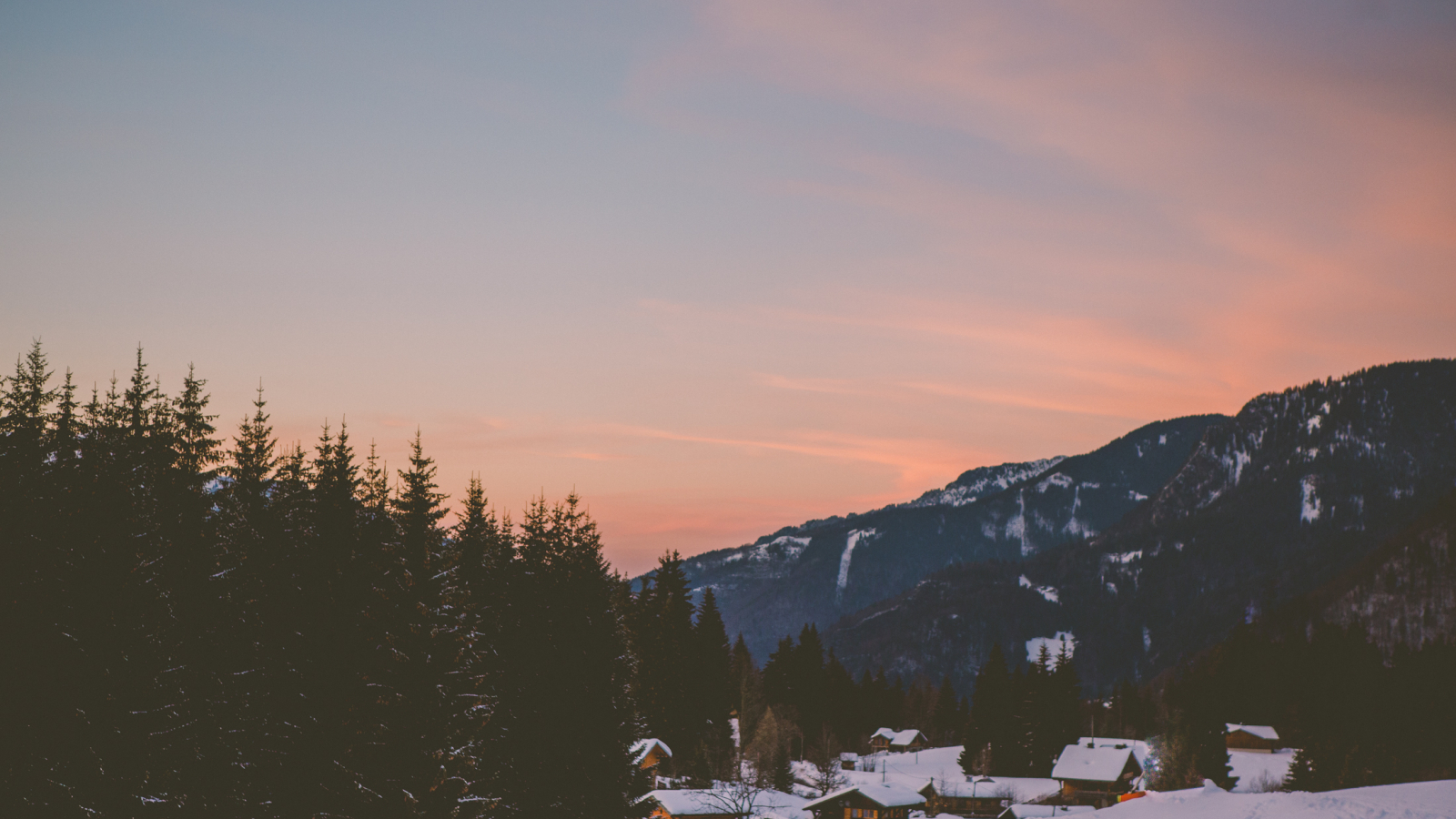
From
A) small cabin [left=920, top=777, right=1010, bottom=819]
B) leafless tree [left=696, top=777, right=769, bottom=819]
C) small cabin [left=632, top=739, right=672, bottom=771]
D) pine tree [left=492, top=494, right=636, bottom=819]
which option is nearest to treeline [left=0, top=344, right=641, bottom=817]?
pine tree [left=492, top=494, right=636, bottom=819]

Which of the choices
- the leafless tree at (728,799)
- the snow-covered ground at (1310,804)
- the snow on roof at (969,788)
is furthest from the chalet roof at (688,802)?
the snow on roof at (969,788)

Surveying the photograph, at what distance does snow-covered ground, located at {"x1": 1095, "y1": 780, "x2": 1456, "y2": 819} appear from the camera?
3541cm

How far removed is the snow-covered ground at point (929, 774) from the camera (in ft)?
357

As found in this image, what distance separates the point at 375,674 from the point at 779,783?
63096 mm

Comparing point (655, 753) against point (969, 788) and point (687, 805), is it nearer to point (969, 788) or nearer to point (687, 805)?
point (687, 805)

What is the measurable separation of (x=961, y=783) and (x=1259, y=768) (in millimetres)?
29072

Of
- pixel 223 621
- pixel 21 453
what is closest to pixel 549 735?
pixel 223 621

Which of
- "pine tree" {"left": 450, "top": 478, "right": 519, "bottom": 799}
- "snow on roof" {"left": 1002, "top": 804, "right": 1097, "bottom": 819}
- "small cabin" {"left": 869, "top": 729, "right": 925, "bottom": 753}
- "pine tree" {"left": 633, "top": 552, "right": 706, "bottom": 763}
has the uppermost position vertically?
"pine tree" {"left": 450, "top": 478, "right": 519, "bottom": 799}

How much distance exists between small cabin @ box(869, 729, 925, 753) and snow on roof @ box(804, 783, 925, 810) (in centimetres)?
5629

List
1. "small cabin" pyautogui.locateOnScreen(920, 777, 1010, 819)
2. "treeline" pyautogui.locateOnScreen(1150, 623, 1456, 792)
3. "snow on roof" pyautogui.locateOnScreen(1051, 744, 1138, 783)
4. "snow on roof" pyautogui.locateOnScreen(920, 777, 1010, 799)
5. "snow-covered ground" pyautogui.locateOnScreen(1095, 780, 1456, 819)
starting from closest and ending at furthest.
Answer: "snow-covered ground" pyautogui.locateOnScreen(1095, 780, 1456, 819) → "treeline" pyautogui.locateOnScreen(1150, 623, 1456, 792) → "small cabin" pyautogui.locateOnScreen(920, 777, 1010, 819) → "snow on roof" pyautogui.locateOnScreen(1051, 744, 1138, 783) → "snow on roof" pyautogui.locateOnScreen(920, 777, 1010, 799)

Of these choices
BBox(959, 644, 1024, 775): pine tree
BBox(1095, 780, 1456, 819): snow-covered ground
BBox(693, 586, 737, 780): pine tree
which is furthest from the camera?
BBox(959, 644, 1024, 775): pine tree

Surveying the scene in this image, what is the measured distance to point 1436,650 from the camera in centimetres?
11256

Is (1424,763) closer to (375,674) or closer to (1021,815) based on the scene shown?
(1021,815)

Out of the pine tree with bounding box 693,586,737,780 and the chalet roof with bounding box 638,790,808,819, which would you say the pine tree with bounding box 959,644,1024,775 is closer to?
the pine tree with bounding box 693,586,737,780
